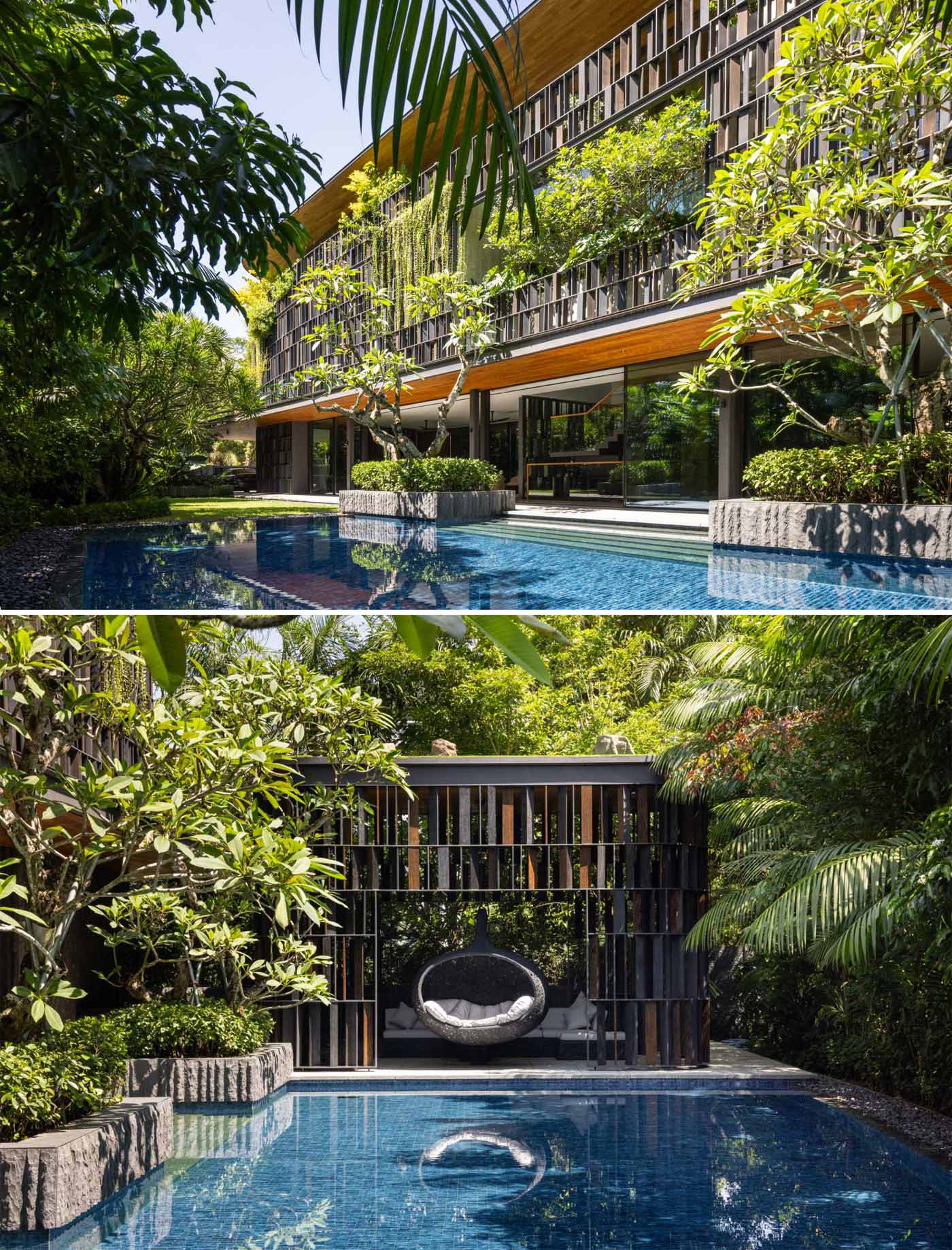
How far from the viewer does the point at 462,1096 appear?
9617mm

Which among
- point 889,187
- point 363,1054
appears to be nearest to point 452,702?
point 363,1054

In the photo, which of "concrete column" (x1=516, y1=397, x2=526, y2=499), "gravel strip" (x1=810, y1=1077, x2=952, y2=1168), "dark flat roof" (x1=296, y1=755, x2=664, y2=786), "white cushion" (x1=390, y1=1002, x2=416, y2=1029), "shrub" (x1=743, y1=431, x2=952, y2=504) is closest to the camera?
"gravel strip" (x1=810, y1=1077, x2=952, y2=1168)

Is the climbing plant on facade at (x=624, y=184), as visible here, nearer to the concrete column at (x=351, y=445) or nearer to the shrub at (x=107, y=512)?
the shrub at (x=107, y=512)

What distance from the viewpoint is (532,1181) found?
668 cm

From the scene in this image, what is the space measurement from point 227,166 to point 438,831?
8035 mm

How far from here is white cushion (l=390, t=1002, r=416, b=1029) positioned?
512 inches

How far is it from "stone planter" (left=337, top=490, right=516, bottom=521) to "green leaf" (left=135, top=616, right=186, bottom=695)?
14.4 meters

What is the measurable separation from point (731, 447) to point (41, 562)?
9.09 metres

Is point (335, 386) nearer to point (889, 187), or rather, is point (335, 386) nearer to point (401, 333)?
point (401, 333)

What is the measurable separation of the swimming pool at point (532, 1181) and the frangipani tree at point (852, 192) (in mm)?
5712

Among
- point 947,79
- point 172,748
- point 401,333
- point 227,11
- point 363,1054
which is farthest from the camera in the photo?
point 401,333

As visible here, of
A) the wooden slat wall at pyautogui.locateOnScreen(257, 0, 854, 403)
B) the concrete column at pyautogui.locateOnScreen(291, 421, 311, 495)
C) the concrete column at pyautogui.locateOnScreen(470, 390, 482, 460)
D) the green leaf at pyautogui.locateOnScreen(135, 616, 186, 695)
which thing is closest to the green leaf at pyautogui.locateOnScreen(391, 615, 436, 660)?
the green leaf at pyautogui.locateOnScreen(135, 616, 186, 695)

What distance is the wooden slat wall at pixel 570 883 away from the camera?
10.8 meters

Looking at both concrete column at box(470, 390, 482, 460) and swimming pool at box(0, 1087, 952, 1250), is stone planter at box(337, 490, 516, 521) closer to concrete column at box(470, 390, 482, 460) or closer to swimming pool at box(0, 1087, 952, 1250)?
concrete column at box(470, 390, 482, 460)
